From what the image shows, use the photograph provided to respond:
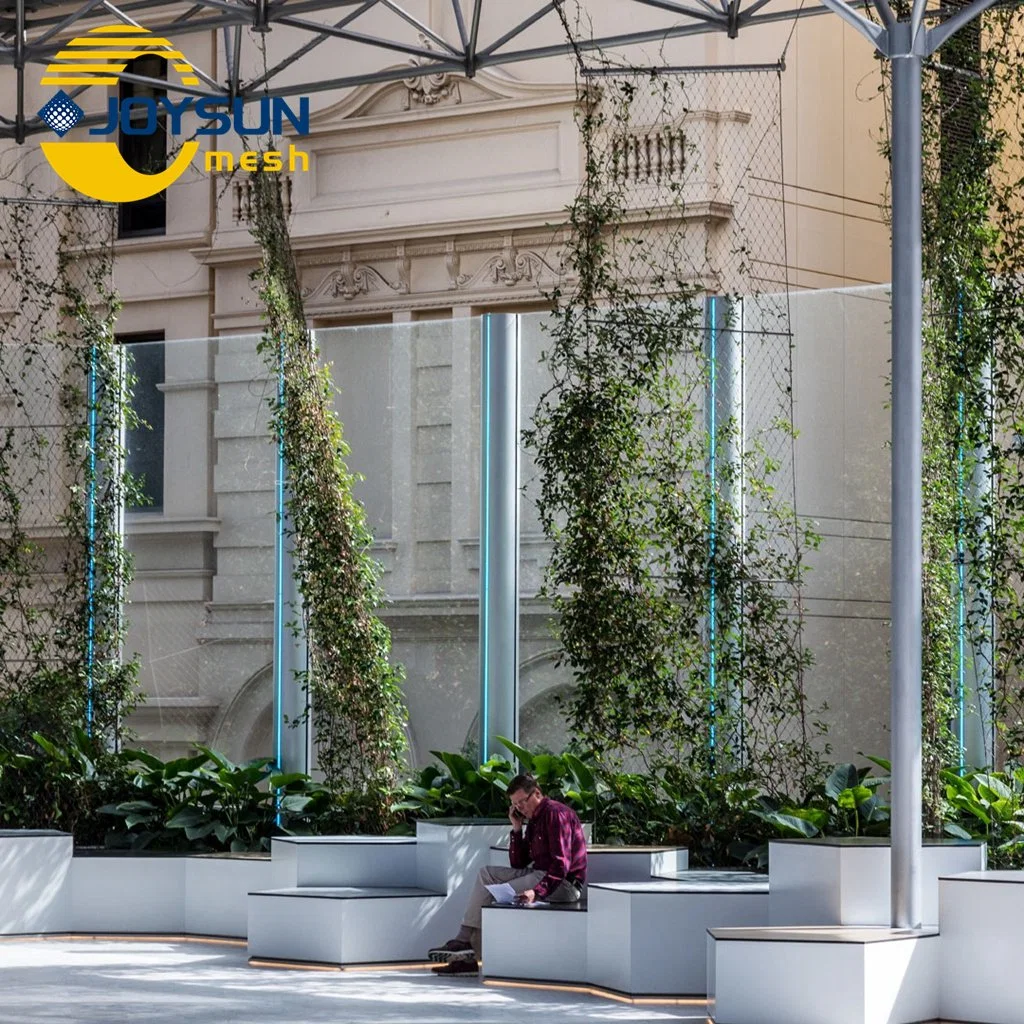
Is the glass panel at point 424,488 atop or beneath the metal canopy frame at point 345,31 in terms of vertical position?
beneath

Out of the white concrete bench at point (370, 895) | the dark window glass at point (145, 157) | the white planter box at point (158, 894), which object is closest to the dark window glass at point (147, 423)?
the white planter box at point (158, 894)

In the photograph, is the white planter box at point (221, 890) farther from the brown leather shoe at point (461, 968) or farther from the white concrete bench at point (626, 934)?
the white concrete bench at point (626, 934)

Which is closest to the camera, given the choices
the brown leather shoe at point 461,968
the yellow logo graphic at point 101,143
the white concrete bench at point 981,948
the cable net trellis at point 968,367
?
the white concrete bench at point 981,948

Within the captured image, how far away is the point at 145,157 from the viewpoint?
17.0m

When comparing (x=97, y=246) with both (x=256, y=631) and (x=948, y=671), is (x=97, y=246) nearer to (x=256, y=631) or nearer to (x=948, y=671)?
(x=256, y=631)

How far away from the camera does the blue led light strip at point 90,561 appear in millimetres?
11586

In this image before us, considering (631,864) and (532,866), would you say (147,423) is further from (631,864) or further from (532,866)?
(631,864)

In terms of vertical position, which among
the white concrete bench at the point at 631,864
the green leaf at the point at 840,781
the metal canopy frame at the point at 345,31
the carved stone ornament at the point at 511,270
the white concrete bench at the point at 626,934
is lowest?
the white concrete bench at the point at 626,934

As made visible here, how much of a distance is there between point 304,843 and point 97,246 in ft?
27.2

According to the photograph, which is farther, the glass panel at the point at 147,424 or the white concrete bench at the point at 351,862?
the glass panel at the point at 147,424

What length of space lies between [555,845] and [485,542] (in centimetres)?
289

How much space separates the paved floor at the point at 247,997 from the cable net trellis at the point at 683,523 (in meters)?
2.01

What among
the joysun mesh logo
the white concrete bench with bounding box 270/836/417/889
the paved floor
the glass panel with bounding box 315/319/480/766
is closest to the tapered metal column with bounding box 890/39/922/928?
the paved floor

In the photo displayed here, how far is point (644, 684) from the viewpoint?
31.9 feet
